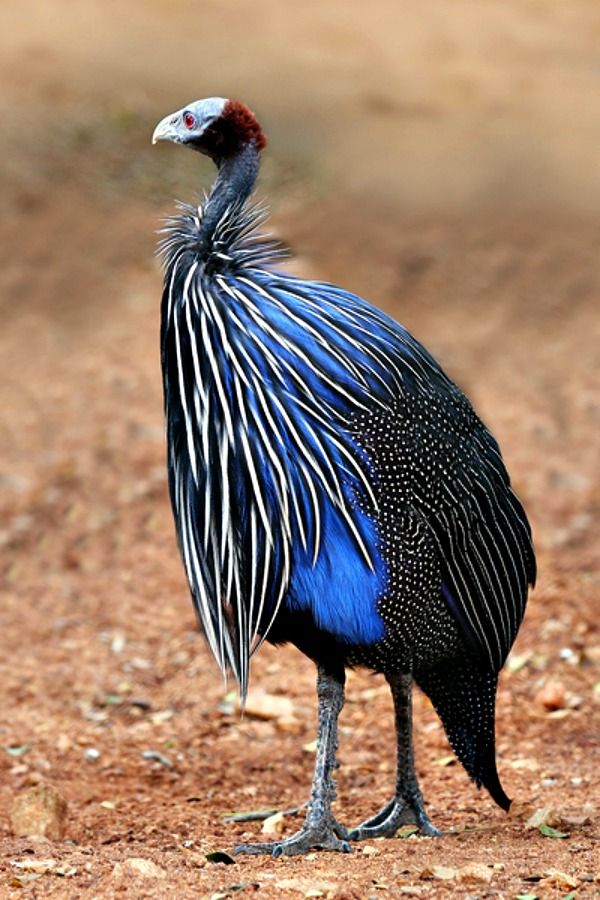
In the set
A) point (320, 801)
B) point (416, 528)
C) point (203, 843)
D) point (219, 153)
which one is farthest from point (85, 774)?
point (219, 153)

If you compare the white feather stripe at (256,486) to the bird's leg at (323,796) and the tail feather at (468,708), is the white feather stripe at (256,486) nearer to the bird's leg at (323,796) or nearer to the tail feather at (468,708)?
the bird's leg at (323,796)

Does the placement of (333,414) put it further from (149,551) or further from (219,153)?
(149,551)

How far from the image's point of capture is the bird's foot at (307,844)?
384 cm

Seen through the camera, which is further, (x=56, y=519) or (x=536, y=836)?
(x=56, y=519)

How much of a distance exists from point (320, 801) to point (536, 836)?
0.67 meters

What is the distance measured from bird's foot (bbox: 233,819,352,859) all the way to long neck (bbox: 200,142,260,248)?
1.67 m

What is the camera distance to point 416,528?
3812mm

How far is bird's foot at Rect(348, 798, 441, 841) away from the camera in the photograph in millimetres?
4195

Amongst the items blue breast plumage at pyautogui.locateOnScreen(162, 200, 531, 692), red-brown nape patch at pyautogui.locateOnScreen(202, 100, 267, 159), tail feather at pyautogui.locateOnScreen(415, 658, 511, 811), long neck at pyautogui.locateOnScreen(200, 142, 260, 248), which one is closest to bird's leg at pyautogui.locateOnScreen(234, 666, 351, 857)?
blue breast plumage at pyautogui.locateOnScreen(162, 200, 531, 692)

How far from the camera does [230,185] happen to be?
160 inches

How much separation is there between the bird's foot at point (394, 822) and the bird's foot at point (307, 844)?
307 millimetres

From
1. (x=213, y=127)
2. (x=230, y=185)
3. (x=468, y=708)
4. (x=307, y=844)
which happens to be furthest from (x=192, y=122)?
(x=307, y=844)

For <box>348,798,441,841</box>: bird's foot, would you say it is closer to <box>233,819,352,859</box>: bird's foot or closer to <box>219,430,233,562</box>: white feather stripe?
<box>233,819,352,859</box>: bird's foot

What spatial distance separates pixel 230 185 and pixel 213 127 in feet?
0.61
